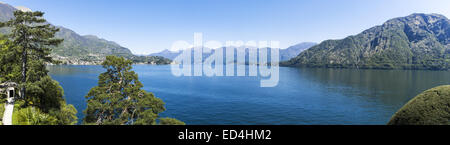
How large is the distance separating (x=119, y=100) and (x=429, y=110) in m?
36.9

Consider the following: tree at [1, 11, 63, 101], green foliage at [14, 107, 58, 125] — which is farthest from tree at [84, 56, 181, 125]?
tree at [1, 11, 63, 101]

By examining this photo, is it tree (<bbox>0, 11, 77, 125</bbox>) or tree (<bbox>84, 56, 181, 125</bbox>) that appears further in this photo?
tree (<bbox>84, 56, 181, 125</bbox>)

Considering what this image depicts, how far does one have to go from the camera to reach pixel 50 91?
30984 millimetres

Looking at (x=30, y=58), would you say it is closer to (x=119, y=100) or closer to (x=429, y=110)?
(x=119, y=100)

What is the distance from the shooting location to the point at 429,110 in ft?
58.4

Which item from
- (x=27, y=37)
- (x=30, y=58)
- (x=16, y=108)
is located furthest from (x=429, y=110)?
(x=16, y=108)

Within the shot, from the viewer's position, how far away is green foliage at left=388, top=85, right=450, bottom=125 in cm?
1705

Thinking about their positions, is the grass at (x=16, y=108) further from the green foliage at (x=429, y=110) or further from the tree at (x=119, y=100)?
the green foliage at (x=429, y=110)

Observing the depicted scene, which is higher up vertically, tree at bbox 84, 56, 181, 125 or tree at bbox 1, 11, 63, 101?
tree at bbox 1, 11, 63, 101

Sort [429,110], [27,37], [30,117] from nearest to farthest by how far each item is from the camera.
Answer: [429,110] < [30,117] < [27,37]

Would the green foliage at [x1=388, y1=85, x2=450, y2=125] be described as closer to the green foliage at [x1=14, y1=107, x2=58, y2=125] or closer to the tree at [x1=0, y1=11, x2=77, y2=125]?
the tree at [x1=0, y1=11, x2=77, y2=125]

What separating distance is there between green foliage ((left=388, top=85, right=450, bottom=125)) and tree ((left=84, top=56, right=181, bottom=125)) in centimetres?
2855
